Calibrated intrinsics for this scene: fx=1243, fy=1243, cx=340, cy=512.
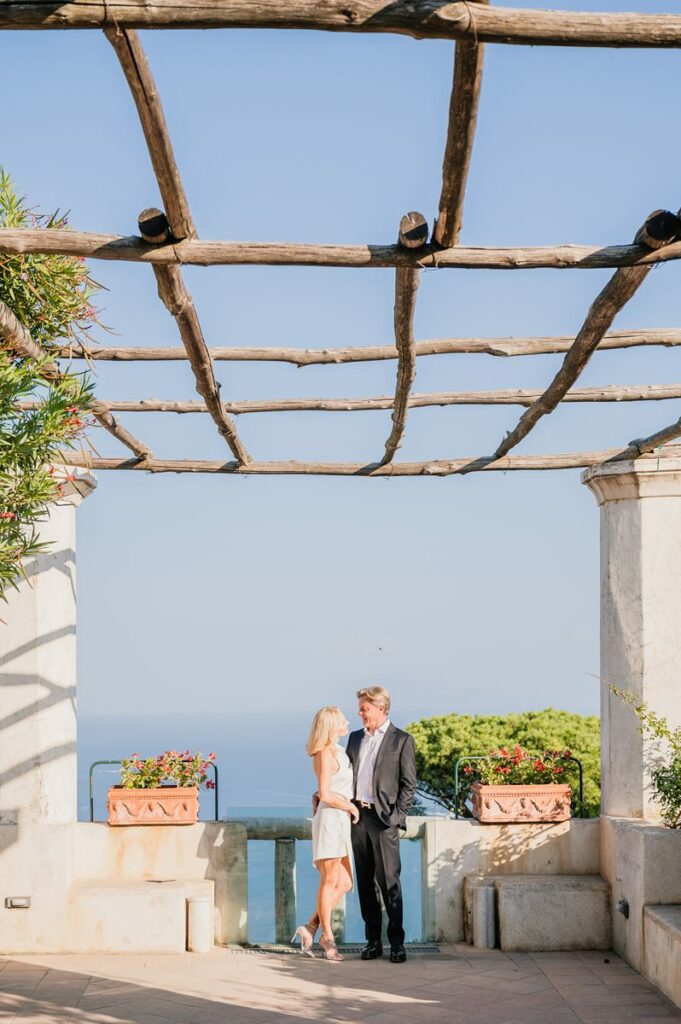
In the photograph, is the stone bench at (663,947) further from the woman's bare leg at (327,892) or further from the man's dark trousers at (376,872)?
the woman's bare leg at (327,892)

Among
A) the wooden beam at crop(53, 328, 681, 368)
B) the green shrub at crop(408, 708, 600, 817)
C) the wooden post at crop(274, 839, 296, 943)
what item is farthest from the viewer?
the green shrub at crop(408, 708, 600, 817)

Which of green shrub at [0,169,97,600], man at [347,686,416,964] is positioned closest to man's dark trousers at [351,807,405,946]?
man at [347,686,416,964]

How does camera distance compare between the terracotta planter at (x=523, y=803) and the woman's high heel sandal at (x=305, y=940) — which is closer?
the woman's high heel sandal at (x=305, y=940)

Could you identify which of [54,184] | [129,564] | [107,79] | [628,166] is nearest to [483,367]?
[628,166]

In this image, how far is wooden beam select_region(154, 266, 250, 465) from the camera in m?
4.20

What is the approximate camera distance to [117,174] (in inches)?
Result: 151

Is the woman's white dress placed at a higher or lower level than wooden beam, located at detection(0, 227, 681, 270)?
lower

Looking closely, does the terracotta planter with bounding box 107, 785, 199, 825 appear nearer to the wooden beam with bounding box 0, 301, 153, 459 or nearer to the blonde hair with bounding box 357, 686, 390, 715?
the blonde hair with bounding box 357, 686, 390, 715

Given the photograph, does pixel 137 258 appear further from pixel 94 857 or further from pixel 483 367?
pixel 94 857

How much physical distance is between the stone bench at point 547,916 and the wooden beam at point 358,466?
97.4 inches

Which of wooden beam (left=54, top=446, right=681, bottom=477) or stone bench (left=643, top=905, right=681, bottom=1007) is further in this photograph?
wooden beam (left=54, top=446, right=681, bottom=477)

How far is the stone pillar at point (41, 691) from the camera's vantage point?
7.22 m

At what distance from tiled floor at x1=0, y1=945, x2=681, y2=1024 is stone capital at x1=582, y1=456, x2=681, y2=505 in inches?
104

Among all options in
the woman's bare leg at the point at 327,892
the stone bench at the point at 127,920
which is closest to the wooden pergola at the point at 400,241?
the woman's bare leg at the point at 327,892
